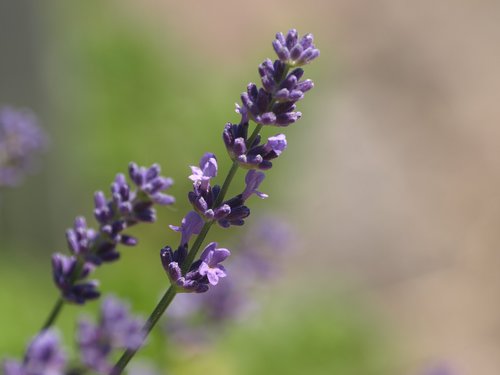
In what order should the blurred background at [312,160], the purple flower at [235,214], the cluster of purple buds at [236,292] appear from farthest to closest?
1. the blurred background at [312,160]
2. the cluster of purple buds at [236,292]
3. the purple flower at [235,214]

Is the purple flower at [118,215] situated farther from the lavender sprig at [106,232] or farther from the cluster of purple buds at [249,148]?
the cluster of purple buds at [249,148]

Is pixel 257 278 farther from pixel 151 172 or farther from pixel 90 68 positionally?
pixel 90 68

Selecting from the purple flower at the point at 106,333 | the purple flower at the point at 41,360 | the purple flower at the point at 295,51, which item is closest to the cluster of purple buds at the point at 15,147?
the purple flower at the point at 106,333

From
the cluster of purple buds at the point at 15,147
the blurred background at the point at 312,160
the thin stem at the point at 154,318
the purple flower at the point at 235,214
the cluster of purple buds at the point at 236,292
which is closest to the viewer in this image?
the thin stem at the point at 154,318

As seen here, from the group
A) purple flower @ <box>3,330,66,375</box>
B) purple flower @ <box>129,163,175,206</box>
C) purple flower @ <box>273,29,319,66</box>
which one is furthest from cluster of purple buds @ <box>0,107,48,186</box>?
purple flower @ <box>273,29,319,66</box>

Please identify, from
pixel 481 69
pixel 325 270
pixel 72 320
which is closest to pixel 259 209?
pixel 325 270

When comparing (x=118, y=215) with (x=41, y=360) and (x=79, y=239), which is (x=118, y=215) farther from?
(x=41, y=360)
